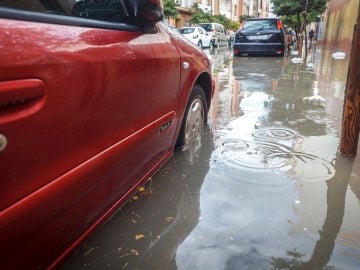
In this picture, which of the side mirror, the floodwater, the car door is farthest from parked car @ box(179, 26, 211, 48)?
the car door

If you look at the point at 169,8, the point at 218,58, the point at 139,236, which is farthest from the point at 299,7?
the point at 139,236

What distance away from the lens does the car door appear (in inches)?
47.8

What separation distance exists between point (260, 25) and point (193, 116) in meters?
11.3

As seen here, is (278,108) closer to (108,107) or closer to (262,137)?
(262,137)

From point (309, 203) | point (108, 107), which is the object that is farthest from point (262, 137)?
point (108, 107)

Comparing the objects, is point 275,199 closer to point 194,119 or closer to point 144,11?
point 194,119

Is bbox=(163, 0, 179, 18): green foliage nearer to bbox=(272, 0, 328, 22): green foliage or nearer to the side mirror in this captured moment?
bbox=(272, 0, 328, 22): green foliage

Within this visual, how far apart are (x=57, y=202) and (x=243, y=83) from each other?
6956 millimetres

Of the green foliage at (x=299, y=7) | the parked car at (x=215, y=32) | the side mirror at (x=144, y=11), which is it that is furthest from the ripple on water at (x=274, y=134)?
the parked car at (x=215, y=32)

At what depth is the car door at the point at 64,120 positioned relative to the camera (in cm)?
121

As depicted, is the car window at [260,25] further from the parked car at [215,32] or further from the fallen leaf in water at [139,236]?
the fallen leaf in water at [139,236]

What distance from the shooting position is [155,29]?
2.39 m

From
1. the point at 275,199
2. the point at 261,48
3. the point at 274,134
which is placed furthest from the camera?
the point at 261,48

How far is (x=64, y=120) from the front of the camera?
1438mm
